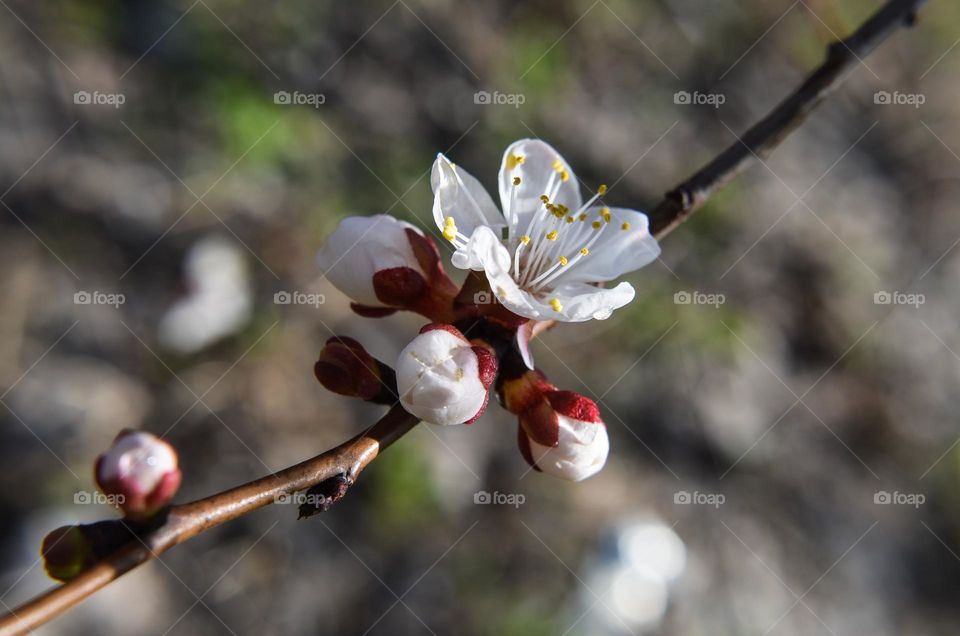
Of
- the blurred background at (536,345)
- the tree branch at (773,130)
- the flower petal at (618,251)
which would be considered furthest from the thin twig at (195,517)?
the blurred background at (536,345)

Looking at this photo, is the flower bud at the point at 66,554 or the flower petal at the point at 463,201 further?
the flower petal at the point at 463,201

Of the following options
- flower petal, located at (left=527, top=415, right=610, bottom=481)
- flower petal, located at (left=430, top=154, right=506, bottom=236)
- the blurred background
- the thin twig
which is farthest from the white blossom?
the blurred background

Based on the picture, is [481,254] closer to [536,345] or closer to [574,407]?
[574,407]

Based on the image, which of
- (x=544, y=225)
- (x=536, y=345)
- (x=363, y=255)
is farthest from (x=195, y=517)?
(x=536, y=345)

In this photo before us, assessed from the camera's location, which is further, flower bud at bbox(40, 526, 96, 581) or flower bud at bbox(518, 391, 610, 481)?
flower bud at bbox(518, 391, 610, 481)

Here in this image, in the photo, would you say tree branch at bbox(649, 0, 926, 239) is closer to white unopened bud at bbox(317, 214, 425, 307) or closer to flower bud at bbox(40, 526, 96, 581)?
white unopened bud at bbox(317, 214, 425, 307)

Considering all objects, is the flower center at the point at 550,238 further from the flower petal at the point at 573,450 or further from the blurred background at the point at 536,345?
the blurred background at the point at 536,345

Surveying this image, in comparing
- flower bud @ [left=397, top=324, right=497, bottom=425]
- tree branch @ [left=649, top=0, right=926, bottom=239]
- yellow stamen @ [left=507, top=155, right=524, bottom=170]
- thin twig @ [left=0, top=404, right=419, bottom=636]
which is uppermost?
tree branch @ [left=649, top=0, right=926, bottom=239]
